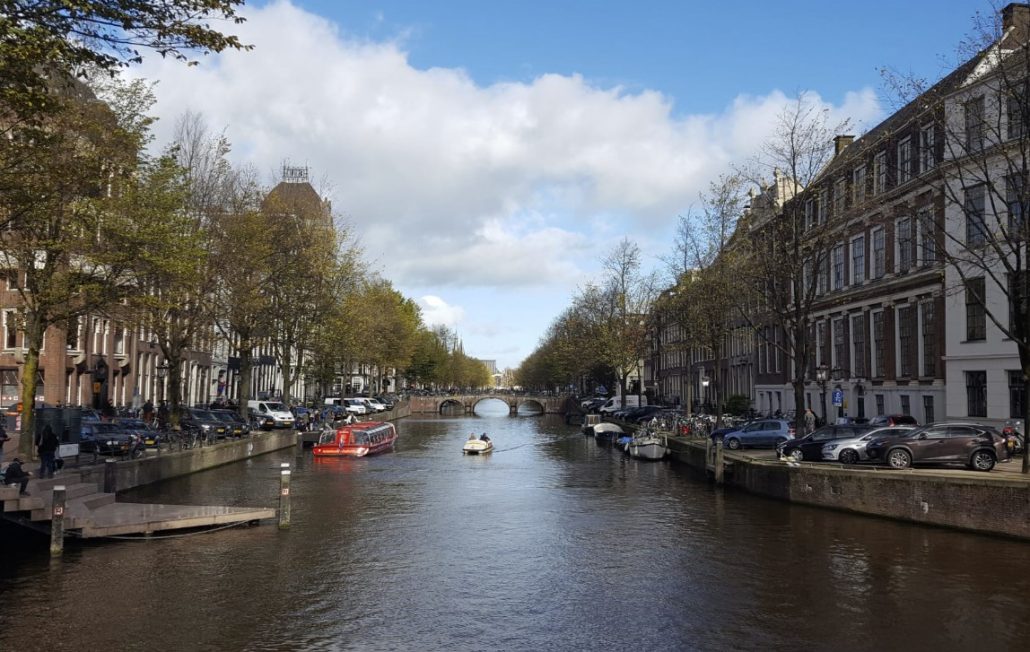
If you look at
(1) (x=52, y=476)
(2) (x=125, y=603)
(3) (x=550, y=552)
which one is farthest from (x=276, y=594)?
(1) (x=52, y=476)

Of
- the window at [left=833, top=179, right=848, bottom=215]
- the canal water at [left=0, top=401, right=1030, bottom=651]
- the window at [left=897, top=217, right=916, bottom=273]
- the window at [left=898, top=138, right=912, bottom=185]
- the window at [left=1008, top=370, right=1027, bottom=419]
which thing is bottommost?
the canal water at [left=0, top=401, right=1030, bottom=651]

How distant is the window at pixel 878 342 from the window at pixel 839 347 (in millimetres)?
3733

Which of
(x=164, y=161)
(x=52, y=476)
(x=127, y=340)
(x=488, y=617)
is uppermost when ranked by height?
(x=164, y=161)

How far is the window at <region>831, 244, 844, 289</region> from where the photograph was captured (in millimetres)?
57750

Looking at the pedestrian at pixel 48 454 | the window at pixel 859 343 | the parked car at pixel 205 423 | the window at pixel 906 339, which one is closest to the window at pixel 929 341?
the window at pixel 906 339

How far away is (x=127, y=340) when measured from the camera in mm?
66438

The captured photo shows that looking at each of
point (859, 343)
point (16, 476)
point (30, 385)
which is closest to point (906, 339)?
point (859, 343)

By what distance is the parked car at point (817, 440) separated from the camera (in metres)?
34.3

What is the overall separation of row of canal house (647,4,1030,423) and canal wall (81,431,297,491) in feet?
93.2

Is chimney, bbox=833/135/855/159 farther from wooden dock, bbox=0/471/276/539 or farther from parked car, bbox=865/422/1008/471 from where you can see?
wooden dock, bbox=0/471/276/539

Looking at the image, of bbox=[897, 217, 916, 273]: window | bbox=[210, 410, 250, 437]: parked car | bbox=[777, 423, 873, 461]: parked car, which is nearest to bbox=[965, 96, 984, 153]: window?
bbox=[777, 423, 873, 461]: parked car

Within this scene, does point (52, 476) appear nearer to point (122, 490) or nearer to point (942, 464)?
point (122, 490)

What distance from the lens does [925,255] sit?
45.0 metres

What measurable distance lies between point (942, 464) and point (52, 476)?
29.5 metres
